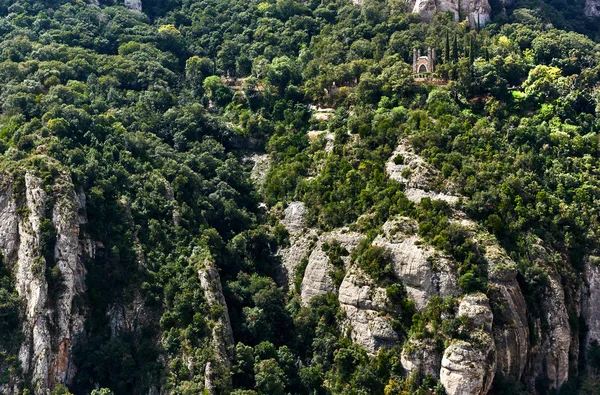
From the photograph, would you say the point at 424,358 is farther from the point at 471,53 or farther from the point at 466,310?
the point at 471,53

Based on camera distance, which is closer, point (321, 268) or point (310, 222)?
point (321, 268)

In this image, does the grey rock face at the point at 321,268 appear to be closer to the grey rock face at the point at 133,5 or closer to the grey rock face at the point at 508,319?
the grey rock face at the point at 508,319

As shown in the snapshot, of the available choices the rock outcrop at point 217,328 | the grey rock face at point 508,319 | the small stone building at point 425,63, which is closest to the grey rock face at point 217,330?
the rock outcrop at point 217,328

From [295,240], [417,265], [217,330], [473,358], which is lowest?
[473,358]

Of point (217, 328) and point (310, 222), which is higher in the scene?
point (310, 222)

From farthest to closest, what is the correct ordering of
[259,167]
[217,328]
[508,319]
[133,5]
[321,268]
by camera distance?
[133,5] → [259,167] → [321,268] → [217,328] → [508,319]

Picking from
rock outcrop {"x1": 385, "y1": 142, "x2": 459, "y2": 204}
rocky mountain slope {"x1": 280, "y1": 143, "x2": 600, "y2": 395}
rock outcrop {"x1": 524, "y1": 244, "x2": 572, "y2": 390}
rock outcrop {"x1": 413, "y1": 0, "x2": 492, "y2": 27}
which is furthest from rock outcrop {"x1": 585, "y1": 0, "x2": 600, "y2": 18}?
rock outcrop {"x1": 524, "y1": 244, "x2": 572, "y2": 390}

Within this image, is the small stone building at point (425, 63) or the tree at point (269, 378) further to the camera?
the small stone building at point (425, 63)

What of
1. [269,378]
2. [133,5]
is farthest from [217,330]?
[133,5]

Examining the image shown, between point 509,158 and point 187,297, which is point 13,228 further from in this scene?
point 509,158
